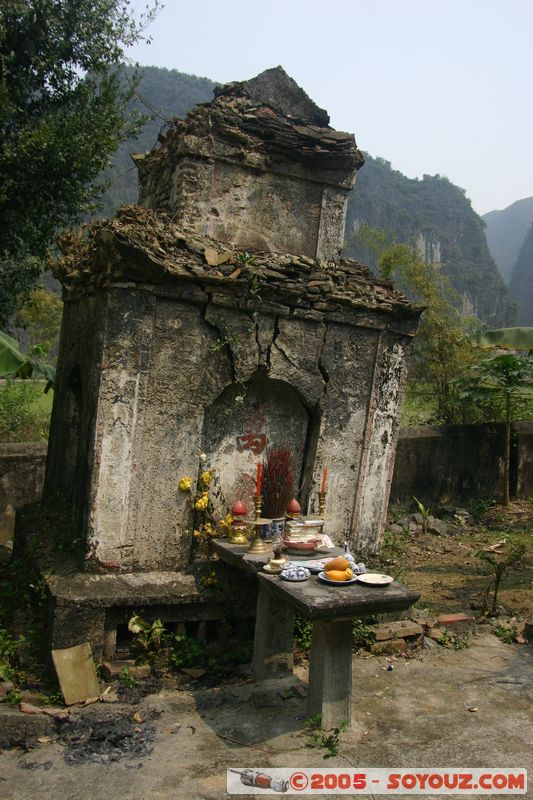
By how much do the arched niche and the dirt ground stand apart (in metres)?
1.71

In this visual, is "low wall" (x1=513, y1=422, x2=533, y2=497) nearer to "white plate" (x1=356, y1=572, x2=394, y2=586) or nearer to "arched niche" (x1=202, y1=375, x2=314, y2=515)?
"arched niche" (x1=202, y1=375, x2=314, y2=515)

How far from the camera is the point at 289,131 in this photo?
734 centimetres

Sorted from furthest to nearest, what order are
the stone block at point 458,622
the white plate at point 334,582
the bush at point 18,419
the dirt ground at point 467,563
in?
1. the bush at point 18,419
2. the dirt ground at point 467,563
3. the stone block at point 458,622
4. the white plate at point 334,582

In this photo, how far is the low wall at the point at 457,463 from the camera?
38.9ft

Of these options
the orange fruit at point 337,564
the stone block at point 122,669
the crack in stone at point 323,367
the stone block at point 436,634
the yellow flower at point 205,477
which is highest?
the crack in stone at point 323,367

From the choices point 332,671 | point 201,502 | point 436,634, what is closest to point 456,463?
point 436,634

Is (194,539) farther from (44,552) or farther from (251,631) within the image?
(44,552)

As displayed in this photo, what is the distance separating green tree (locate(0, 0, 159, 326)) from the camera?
415 inches

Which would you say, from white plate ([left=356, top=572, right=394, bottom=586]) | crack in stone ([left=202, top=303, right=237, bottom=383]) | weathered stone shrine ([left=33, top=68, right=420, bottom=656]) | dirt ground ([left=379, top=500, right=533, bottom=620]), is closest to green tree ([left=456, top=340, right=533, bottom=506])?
dirt ground ([left=379, top=500, right=533, bottom=620])

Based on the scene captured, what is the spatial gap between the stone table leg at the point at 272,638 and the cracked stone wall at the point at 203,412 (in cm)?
91

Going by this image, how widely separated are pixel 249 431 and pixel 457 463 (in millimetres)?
6849

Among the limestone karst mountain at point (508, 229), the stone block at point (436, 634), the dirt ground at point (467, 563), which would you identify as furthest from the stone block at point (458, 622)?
the limestone karst mountain at point (508, 229)

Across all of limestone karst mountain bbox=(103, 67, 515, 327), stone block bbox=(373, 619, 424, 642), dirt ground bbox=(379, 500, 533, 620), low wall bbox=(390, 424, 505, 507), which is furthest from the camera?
limestone karst mountain bbox=(103, 67, 515, 327)

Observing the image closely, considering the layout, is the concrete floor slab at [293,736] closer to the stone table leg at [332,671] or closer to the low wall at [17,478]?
the stone table leg at [332,671]
